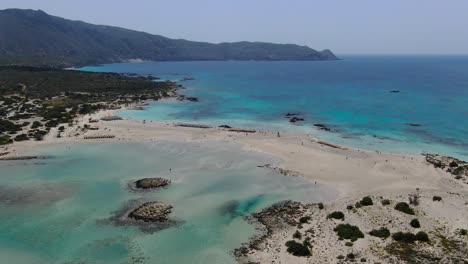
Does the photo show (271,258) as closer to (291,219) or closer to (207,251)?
(207,251)

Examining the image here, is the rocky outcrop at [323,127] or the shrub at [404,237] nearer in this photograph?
the shrub at [404,237]

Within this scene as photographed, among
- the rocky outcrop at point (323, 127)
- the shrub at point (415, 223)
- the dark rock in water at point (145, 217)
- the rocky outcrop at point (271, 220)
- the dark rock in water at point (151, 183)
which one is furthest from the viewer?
the rocky outcrop at point (323, 127)

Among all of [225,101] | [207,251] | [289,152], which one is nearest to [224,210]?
[207,251]

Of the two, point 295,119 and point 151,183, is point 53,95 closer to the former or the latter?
point 295,119

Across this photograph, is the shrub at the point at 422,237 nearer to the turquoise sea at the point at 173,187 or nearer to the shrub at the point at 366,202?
the shrub at the point at 366,202

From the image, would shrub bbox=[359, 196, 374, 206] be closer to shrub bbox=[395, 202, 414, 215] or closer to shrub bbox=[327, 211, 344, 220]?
shrub bbox=[395, 202, 414, 215]

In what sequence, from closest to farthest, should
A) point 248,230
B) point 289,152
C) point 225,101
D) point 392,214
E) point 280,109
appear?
point 248,230
point 392,214
point 289,152
point 280,109
point 225,101

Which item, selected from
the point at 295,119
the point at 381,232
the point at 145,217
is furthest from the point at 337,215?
the point at 295,119

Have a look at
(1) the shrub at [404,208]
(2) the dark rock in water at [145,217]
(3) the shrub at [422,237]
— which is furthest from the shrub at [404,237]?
(2) the dark rock in water at [145,217]
